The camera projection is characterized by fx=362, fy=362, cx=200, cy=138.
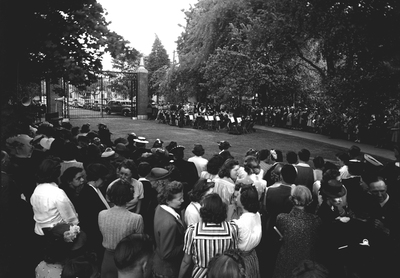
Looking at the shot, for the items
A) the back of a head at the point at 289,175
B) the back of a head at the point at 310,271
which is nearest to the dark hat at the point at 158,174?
the back of a head at the point at 289,175

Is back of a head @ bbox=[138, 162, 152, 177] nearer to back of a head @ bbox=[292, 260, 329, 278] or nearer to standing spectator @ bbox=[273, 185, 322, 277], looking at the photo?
standing spectator @ bbox=[273, 185, 322, 277]

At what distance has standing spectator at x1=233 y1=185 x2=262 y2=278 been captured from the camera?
12.0 feet

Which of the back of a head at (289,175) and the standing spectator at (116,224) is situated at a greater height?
the back of a head at (289,175)

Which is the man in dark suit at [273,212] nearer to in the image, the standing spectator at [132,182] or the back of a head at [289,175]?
the back of a head at [289,175]

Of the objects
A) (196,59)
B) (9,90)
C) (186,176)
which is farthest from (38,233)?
(196,59)

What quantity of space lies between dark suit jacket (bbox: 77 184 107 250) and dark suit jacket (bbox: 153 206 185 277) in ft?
3.06

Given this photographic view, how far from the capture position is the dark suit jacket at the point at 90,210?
14.1 ft

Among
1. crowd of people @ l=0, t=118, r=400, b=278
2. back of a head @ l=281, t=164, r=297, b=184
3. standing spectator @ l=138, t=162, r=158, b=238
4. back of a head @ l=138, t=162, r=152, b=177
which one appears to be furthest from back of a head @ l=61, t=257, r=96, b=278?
back of a head @ l=281, t=164, r=297, b=184

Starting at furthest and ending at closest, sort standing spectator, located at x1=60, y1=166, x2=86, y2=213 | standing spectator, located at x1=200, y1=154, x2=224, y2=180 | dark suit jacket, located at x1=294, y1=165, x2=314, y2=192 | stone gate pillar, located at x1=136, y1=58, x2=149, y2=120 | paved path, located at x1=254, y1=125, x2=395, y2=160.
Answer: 1. stone gate pillar, located at x1=136, y1=58, x2=149, y2=120
2. paved path, located at x1=254, y1=125, x2=395, y2=160
3. dark suit jacket, located at x1=294, y1=165, x2=314, y2=192
4. standing spectator, located at x1=200, y1=154, x2=224, y2=180
5. standing spectator, located at x1=60, y1=166, x2=86, y2=213

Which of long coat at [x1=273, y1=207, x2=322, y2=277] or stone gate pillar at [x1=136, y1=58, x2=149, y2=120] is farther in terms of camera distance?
stone gate pillar at [x1=136, y1=58, x2=149, y2=120]

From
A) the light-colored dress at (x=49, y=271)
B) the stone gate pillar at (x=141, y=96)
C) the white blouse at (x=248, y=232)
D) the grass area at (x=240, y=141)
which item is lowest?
the grass area at (x=240, y=141)

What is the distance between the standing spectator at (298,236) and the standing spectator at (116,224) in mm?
1545

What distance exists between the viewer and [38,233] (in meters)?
4.20

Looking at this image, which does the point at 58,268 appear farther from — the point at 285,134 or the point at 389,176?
the point at 285,134
